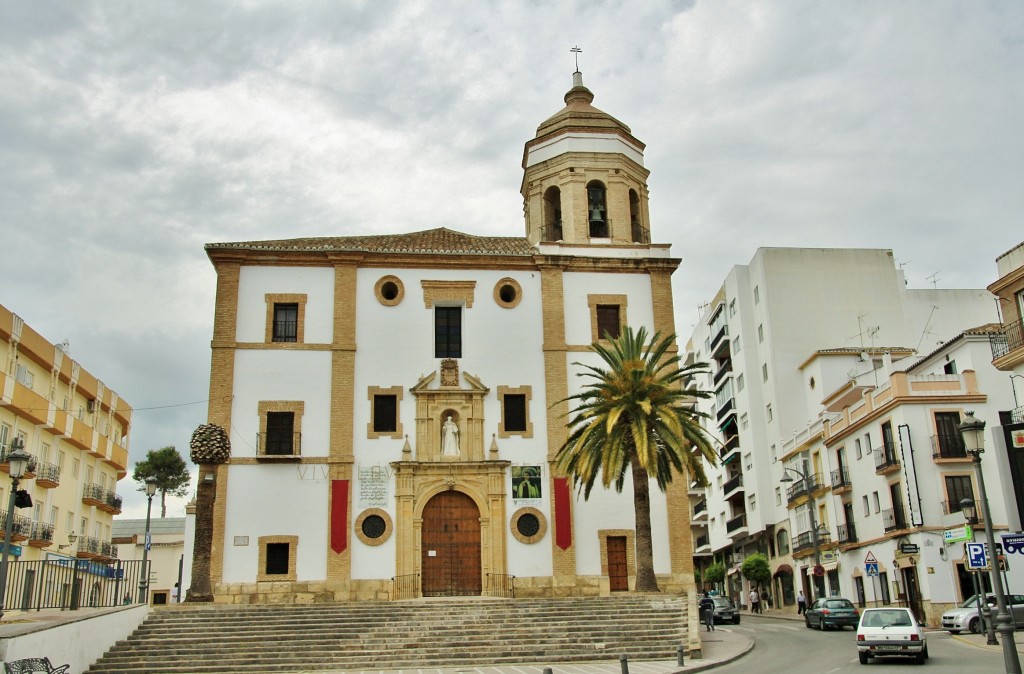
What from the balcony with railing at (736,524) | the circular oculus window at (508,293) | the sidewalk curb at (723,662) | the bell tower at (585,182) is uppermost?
the bell tower at (585,182)

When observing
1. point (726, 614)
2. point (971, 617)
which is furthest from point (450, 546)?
point (971, 617)

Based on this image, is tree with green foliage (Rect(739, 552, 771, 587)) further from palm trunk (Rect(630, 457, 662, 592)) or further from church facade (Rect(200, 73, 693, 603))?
palm trunk (Rect(630, 457, 662, 592))

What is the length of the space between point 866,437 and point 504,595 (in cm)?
1835

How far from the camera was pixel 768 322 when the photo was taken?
51.8 metres

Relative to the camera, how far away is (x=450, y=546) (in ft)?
98.9

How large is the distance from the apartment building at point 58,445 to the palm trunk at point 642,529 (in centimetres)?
1863

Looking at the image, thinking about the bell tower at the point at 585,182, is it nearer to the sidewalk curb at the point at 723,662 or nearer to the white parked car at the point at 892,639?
the sidewalk curb at the point at 723,662

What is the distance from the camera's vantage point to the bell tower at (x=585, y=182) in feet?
112

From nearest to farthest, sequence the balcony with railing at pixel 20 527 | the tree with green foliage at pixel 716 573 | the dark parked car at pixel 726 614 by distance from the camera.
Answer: the balcony with railing at pixel 20 527
the dark parked car at pixel 726 614
the tree with green foliage at pixel 716 573

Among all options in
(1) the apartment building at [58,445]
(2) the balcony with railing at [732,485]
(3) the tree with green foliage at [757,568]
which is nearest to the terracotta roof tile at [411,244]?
(1) the apartment building at [58,445]

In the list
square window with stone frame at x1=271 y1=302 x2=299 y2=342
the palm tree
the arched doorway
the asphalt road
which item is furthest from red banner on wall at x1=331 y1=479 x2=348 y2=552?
the asphalt road

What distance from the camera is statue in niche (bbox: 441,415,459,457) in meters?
30.8

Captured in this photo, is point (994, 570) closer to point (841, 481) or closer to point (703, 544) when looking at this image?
point (841, 481)

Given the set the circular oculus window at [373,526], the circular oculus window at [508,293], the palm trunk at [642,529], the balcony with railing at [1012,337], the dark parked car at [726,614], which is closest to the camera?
the balcony with railing at [1012,337]
